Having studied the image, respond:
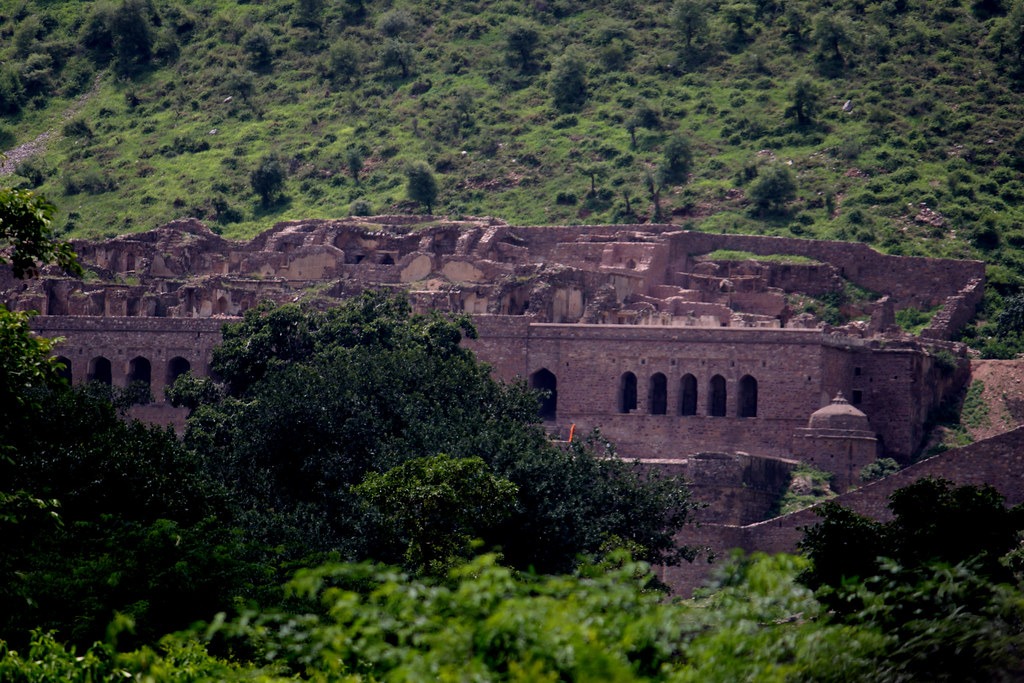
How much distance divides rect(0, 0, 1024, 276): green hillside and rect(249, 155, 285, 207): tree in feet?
0.35

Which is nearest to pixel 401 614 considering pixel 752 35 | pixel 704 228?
pixel 704 228

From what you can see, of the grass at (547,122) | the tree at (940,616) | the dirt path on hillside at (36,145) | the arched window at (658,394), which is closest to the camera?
the tree at (940,616)

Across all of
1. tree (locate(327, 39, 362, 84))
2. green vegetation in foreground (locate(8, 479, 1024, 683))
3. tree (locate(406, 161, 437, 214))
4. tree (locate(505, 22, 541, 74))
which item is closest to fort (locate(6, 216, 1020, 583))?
tree (locate(406, 161, 437, 214))

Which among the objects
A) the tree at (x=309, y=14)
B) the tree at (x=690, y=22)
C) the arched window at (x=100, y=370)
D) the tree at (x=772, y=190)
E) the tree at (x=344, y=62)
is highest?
the tree at (x=309, y=14)

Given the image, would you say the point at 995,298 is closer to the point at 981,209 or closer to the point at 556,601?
the point at 981,209

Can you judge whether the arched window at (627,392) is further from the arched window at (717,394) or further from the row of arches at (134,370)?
the row of arches at (134,370)

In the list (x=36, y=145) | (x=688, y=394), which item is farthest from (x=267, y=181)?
(x=688, y=394)

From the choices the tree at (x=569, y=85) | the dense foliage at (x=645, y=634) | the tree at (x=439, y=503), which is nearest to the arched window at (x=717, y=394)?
the tree at (x=439, y=503)

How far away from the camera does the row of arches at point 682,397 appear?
214 feet

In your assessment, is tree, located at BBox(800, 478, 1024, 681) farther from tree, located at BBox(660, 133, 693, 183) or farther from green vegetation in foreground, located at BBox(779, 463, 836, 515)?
tree, located at BBox(660, 133, 693, 183)

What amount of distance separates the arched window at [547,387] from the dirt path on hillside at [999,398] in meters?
12.2

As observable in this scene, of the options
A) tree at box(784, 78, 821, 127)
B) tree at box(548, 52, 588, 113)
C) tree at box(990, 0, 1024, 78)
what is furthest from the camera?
tree at box(548, 52, 588, 113)

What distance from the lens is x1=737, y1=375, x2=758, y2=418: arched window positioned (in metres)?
64.9

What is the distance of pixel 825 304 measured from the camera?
237 ft
